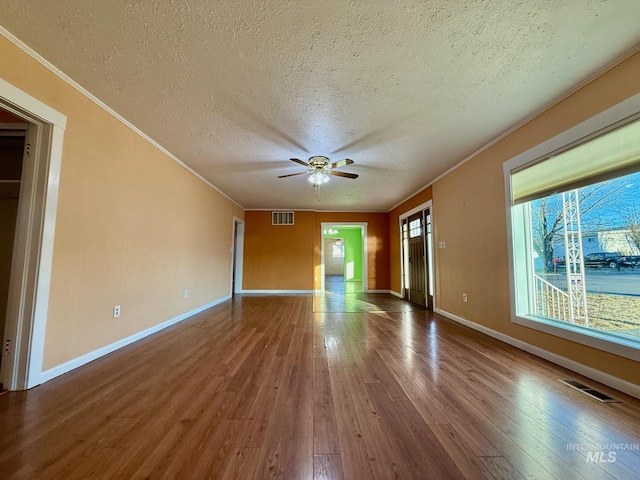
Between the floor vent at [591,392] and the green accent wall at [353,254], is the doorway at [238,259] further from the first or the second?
the floor vent at [591,392]

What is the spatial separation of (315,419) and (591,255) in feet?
8.74

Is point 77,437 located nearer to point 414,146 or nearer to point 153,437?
point 153,437

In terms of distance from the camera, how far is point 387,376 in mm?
2090

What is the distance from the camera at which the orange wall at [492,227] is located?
195 cm

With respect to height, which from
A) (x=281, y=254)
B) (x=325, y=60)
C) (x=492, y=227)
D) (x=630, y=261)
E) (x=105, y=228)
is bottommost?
(x=630, y=261)

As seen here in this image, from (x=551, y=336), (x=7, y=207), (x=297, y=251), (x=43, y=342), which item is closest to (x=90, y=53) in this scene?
(x=7, y=207)

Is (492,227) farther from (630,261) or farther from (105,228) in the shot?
(105,228)

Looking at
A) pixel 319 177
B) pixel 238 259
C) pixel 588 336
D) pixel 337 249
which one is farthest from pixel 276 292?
pixel 337 249

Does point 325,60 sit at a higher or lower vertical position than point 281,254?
higher

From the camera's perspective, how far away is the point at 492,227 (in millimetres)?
3215

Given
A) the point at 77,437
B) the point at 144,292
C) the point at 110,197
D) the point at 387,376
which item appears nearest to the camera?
the point at 77,437

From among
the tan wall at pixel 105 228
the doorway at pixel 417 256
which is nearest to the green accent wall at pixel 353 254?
the doorway at pixel 417 256

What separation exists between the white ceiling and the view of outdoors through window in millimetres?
954

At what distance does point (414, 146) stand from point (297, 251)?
187 inches
